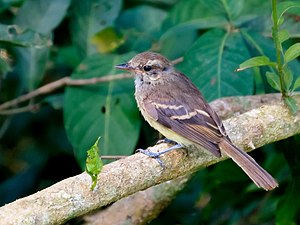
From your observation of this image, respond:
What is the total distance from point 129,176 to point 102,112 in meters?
1.43

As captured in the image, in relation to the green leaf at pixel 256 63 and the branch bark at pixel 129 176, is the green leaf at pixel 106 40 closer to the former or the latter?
the branch bark at pixel 129 176

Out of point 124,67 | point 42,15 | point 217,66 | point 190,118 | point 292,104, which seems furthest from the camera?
point 42,15

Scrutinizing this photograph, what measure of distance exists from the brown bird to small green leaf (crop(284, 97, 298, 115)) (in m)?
0.36

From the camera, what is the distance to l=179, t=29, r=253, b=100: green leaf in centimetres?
493

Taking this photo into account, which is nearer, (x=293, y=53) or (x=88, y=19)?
(x=293, y=53)

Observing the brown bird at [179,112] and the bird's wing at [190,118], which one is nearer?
the brown bird at [179,112]

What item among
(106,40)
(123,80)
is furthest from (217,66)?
(106,40)

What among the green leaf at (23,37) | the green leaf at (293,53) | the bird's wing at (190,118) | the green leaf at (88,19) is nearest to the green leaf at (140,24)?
the green leaf at (88,19)

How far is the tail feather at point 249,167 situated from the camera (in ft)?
13.4

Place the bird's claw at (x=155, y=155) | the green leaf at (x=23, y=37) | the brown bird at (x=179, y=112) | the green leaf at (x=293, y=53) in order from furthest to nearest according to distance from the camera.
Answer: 1. the green leaf at (x=23, y=37)
2. the brown bird at (x=179, y=112)
3. the green leaf at (x=293, y=53)
4. the bird's claw at (x=155, y=155)

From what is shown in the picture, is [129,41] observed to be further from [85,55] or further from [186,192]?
[186,192]

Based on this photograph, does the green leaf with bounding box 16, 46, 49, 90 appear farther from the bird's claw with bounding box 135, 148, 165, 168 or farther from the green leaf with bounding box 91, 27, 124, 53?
the bird's claw with bounding box 135, 148, 165, 168

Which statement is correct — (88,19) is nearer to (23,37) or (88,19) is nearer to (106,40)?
(106,40)

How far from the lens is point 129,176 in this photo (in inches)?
145
